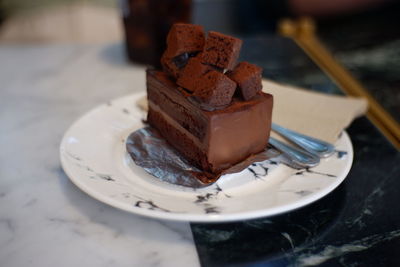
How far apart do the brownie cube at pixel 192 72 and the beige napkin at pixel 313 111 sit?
30 centimetres

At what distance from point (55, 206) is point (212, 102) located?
405mm

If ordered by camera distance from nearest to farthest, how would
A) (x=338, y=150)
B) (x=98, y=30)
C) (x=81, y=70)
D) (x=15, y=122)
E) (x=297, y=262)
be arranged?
(x=297, y=262), (x=338, y=150), (x=15, y=122), (x=81, y=70), (x=98, y=30)

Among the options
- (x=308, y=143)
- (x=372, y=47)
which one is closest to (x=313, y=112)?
(x=308, y=143)

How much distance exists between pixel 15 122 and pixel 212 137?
0.68 meters

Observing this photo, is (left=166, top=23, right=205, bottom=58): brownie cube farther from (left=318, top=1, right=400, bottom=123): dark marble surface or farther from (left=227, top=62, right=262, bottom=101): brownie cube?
(left=318, top=1, right=400, bottom=123): dark marble surface

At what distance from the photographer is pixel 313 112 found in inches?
46.9

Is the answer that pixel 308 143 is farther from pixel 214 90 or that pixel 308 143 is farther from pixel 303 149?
pixel 214 90

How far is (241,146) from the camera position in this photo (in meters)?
0.95

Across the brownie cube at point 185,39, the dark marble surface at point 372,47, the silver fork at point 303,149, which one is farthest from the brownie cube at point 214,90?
the dark marble surface at point 372,47

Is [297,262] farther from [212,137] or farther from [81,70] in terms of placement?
[81,70]

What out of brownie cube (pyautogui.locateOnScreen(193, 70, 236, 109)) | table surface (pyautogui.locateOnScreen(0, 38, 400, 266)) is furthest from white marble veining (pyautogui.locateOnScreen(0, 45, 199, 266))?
brownie cube (pyautogui.locateOnScreen(193, 70, 236, 109))

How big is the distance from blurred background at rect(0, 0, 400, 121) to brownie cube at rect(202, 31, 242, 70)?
63 centimetres

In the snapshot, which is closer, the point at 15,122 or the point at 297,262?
the point at 297,262

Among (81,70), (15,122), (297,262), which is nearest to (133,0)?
(81,70)
